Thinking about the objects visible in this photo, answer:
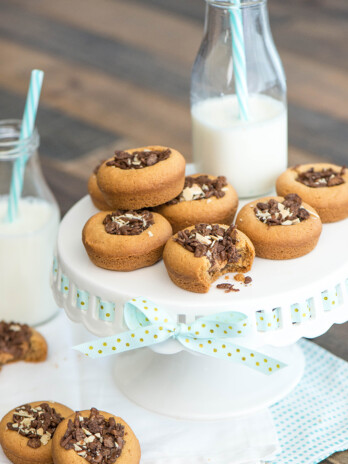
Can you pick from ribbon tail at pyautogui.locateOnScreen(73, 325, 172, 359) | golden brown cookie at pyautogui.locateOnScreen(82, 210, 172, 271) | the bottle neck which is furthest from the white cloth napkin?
the bottle neck

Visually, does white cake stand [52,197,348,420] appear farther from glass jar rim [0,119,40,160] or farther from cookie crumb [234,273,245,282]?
glass jar rim [0,119,40,160]

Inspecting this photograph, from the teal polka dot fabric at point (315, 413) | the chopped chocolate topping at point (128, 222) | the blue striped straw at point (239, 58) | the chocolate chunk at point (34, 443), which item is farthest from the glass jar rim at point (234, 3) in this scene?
the chocolate chunk at point (34, 443)

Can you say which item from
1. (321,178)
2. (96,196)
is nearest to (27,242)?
(96,196)

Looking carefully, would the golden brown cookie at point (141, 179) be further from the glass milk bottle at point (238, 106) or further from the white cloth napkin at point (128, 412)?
the white cloth napkin at point (128, 412)

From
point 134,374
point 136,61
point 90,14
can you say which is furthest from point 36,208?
point 90,14

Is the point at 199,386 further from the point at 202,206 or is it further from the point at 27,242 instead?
the point at 27,242

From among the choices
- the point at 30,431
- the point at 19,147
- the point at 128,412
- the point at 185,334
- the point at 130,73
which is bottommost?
the point at 130,73

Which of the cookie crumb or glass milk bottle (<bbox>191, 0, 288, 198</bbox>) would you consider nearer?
the cookie crumb
